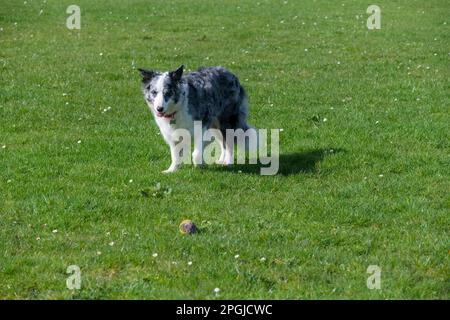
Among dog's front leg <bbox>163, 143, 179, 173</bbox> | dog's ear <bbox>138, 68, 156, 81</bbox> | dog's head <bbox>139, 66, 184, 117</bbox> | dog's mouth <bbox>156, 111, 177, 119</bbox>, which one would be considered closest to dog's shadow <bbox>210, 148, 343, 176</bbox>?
dog's front leg <bbox>163, 143, 179, 173</bbox>

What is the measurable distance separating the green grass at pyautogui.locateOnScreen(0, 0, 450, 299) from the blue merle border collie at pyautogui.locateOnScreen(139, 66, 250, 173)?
611 mm

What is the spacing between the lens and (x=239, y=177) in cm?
1160

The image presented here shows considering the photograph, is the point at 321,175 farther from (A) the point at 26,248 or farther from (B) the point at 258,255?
(A) the point at 26,248

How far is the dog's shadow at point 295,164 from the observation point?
469 inches

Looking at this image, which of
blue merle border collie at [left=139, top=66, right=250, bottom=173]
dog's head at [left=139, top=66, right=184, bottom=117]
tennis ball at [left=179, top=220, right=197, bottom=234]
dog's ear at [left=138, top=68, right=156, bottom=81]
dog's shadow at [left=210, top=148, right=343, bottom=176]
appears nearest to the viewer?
tennis ball at [left=179, top=220, right=197, bottom=234]

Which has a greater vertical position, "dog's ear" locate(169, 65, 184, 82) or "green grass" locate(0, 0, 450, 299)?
"dog's ear" locate(169, 65, 184, 82)

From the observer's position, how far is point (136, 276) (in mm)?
8250

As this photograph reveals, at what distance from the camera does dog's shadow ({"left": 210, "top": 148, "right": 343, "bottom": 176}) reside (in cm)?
1192

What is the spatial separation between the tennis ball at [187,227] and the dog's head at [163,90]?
7.76 feet

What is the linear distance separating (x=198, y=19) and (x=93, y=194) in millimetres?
15299

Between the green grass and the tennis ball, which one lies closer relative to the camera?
the green grass

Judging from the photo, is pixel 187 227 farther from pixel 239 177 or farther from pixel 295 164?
pixel 295 164

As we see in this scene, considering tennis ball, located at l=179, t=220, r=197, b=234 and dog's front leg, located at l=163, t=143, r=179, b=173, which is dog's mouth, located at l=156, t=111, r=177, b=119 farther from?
tennis ball, located at l=179, t=220, r=197, b=234
